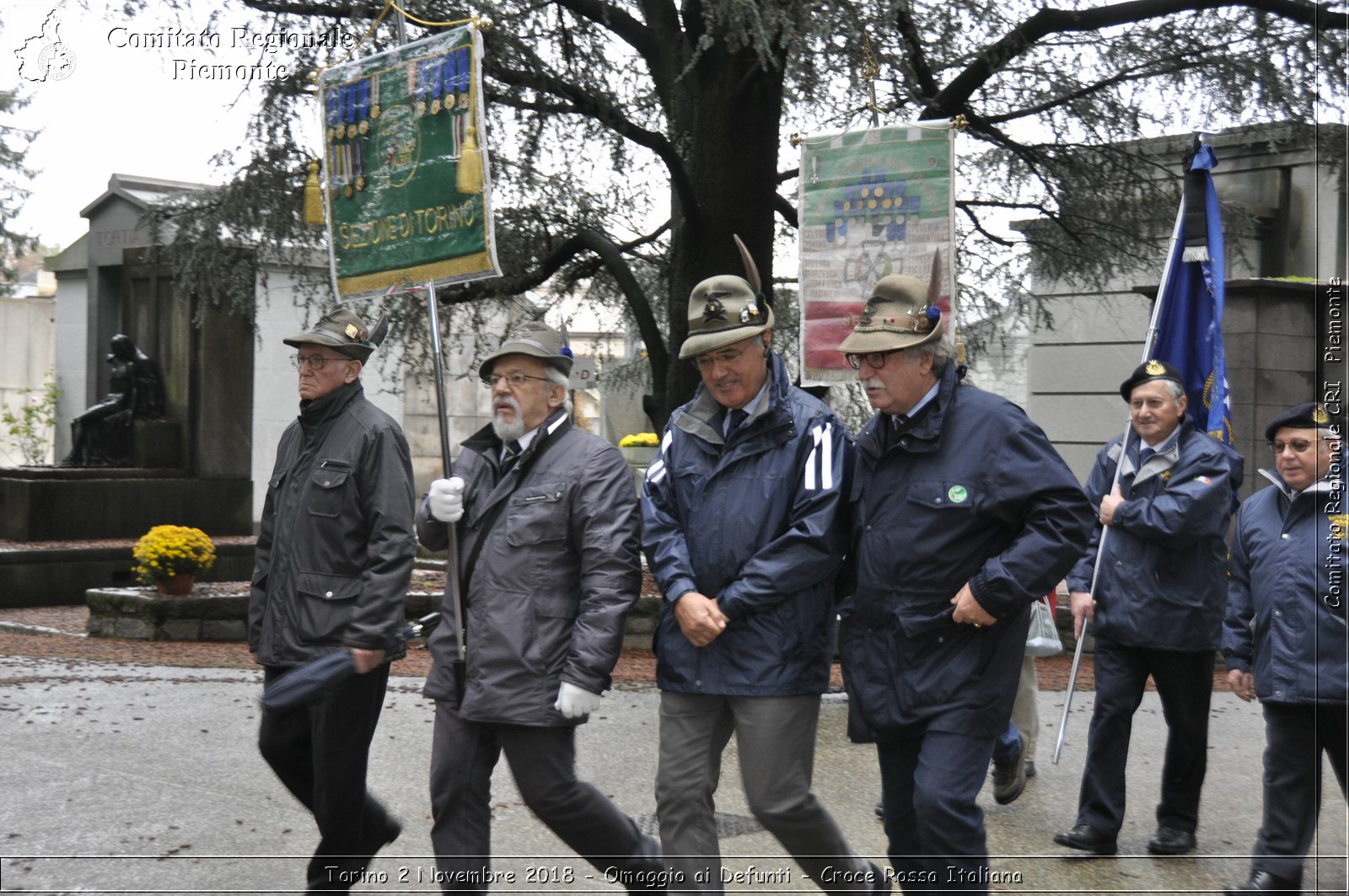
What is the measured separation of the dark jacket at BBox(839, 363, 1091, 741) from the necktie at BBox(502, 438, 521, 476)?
118 centimetres

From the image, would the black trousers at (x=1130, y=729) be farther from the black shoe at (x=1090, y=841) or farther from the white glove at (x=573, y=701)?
the white glove at (x=573, y=701)

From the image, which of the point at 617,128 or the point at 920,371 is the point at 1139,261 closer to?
the point at 617,128

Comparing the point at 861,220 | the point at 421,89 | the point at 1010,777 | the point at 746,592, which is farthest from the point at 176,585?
the point at 746,592

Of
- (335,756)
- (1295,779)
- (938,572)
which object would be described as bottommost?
(1295,779)

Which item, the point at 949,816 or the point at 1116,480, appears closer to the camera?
the point at 949,816

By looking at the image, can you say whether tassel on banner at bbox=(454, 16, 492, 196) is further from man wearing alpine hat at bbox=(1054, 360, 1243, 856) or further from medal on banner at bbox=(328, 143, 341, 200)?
man wearing alpine hat at bbox=(1054, 360, 1243, 856)

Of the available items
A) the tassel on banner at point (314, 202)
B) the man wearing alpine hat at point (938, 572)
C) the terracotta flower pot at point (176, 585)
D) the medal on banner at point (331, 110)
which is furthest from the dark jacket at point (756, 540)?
the terracotta flower pot at point (176, 585)

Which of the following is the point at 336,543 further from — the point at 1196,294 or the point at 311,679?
the point at 1196,294

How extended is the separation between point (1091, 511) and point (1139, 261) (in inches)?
334

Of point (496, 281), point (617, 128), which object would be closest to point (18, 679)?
point (496, 281)

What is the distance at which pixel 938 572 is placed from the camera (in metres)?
4.12

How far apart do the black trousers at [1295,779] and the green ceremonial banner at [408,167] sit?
3277 millimetres

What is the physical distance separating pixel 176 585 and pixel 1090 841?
8382 millimetres

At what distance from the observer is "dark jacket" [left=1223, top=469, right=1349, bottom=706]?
4.91m
